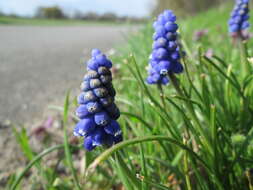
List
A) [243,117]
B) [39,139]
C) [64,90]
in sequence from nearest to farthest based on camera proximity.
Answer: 1. [243,117]
2. [39,139]
3. [64,90]

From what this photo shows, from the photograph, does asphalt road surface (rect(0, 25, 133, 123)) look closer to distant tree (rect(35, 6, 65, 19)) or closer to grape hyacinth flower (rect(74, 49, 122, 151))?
grape hyacinth flower (rect(74, 49, 122, 151))

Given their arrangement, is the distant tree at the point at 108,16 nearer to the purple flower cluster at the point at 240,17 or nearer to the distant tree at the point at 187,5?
the distant tree at the point at 187,5

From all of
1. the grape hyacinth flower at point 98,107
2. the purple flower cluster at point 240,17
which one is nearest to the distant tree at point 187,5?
the purple flower cluster at point 240,17

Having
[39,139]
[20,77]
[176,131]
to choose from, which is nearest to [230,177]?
[176,131]

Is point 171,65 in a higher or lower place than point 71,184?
higher

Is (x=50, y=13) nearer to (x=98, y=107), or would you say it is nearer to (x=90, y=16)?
(x=90, y=16)

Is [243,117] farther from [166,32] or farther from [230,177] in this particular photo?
[166,32]

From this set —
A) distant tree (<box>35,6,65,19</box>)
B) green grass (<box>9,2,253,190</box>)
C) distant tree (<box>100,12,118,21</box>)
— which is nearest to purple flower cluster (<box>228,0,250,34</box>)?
green grass (<box>9,2,253,190</box>)
